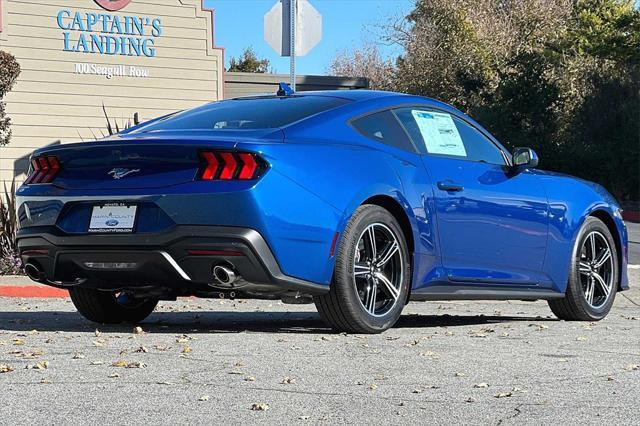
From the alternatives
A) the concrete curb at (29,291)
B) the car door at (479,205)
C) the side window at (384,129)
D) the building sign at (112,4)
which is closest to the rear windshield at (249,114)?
the side window at (384,129)

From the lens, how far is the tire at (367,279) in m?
6.59

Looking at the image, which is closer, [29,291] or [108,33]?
[29,291]

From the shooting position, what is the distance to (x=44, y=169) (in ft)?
22.5

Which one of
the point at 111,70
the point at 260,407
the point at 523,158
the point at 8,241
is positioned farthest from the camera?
the point at 111,70

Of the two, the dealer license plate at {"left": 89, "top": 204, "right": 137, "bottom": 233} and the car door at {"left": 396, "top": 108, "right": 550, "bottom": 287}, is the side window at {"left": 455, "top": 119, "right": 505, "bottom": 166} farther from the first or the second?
the dealer license plate at {"left": 89, "top": 204, "right": 137, "bottom": 233}

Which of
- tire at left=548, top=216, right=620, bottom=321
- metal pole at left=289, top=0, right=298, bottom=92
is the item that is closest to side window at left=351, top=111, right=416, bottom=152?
tire at left=548, top=216, right=620, bottom=321

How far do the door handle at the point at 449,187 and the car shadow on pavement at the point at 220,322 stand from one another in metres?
0.95

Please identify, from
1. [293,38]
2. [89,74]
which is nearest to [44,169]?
[293,38]

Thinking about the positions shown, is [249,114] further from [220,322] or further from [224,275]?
[220,322]

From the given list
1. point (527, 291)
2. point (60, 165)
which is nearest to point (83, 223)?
point (60, 165)

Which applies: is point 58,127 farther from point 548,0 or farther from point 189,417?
point 548,0

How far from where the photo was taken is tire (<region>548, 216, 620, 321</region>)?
8.46 m

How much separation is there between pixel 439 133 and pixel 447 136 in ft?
0.31

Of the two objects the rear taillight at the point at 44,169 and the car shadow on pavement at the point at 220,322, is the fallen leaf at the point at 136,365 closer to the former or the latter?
the car shadow on pavement at the point at 220,322
